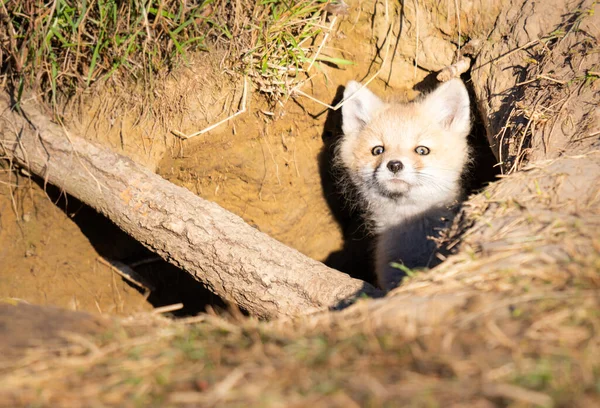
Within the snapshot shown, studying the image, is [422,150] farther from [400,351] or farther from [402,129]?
[400,351]

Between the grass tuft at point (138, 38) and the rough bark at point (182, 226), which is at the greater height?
the grass tuft at point (138, 38)

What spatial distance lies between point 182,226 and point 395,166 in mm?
1567

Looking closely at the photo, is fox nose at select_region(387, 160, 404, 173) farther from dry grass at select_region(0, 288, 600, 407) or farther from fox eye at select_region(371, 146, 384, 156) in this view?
dry grass at select_region(0, 288, 600, 407)

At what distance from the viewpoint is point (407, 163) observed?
387 cm

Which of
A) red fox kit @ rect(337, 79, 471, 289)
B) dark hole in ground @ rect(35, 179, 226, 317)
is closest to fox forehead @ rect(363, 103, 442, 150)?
red fox kit @ rect(337, 79, 471, 289)

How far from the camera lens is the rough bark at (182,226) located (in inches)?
125

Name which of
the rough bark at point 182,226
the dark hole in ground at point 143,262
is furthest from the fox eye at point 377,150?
the dark hole in ground at point 143,262

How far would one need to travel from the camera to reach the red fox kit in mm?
3908

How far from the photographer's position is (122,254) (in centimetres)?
484

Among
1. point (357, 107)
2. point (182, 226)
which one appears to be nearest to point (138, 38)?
point (182, 226)

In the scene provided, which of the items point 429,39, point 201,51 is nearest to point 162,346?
point 201,51

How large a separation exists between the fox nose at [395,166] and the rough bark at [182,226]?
996 mm

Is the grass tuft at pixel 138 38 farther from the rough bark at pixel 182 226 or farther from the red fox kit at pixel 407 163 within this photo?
the red fox kit at pixel 407 163

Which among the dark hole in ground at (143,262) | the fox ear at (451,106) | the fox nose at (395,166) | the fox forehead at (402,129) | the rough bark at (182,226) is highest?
the fox ear at (451,106)
